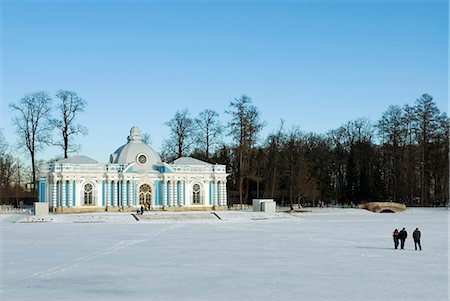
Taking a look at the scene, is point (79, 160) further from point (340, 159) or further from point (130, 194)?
point (340, 159)

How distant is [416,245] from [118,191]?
35497 mm

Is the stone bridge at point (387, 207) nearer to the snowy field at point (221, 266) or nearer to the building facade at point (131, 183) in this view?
the building facade at point (131, 183)

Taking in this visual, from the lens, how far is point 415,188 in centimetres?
6944

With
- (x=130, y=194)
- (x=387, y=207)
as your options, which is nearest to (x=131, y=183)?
(x=130, y=194)

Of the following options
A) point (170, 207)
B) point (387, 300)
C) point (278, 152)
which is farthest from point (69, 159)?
point (387, 300)

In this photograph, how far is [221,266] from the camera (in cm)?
1922

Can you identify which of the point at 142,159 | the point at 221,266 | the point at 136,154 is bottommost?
the point at 221,266

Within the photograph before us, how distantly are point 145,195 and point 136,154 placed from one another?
414 cm

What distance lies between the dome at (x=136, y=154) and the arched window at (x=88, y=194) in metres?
4.33

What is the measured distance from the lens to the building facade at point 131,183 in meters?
53.3

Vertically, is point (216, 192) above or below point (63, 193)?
below

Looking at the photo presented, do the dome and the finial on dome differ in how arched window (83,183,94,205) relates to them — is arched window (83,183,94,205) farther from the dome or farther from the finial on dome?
the finial on dome

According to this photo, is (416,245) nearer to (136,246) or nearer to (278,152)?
(136,246)

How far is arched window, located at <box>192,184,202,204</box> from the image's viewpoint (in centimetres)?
5809
